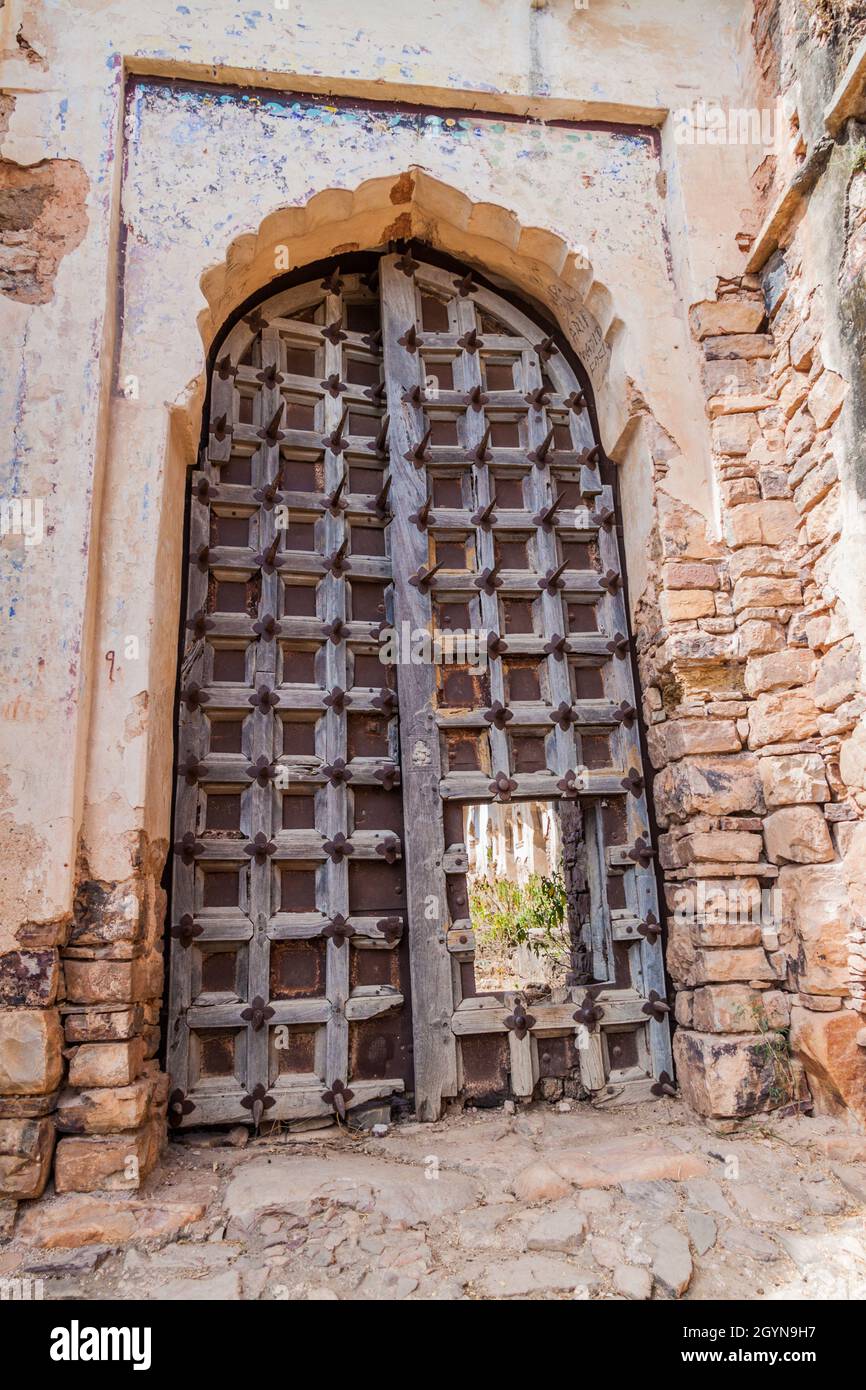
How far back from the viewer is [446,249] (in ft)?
13.7

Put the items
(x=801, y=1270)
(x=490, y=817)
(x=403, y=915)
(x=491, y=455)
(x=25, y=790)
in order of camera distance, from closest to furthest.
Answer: (x=801, y=1270)
(x=25, y=790)
(x=403, y=915)
(x=491, y=455)
(x=490, y=817)

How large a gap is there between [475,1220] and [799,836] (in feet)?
5.27

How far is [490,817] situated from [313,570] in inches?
310

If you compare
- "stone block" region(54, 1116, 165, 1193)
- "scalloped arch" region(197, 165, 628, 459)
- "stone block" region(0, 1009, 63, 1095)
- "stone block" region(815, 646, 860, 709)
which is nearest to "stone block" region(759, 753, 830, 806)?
"stone block" region(815, 646, 860, 709)

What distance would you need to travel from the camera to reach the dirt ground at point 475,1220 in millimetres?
2289

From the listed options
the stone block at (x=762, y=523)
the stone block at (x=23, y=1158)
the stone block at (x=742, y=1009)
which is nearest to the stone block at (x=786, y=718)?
the stone block at (x=762, y=523)

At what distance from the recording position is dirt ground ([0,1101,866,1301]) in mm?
2289

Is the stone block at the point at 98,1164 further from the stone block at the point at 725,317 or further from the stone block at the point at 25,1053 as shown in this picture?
the stone block at the point at 725,317

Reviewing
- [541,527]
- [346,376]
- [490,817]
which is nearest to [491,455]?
[541,527]

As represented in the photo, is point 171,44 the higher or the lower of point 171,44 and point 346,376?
the higher

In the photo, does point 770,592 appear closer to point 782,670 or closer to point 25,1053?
point 782,670

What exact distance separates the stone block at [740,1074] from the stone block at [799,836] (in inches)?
24.0

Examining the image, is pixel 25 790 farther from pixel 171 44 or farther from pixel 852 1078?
pixel 171 44

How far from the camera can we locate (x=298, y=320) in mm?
4121
